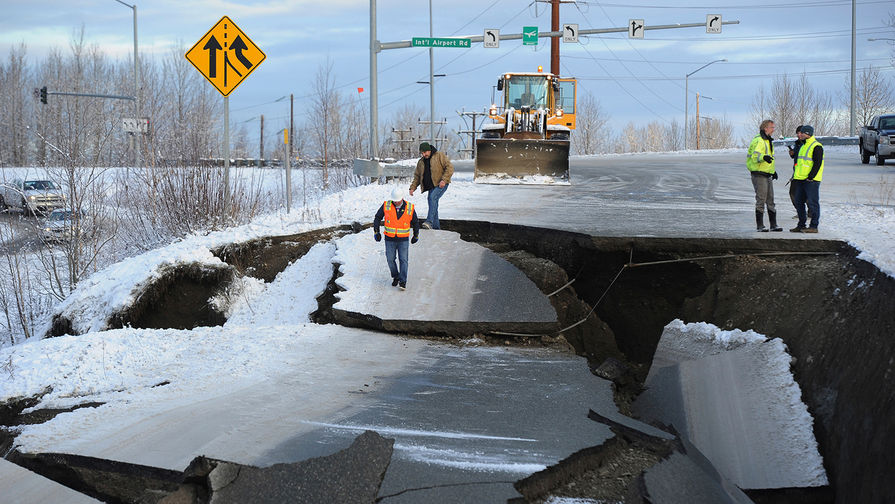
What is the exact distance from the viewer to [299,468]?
5.54m

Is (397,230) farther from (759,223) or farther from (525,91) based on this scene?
(525,91)

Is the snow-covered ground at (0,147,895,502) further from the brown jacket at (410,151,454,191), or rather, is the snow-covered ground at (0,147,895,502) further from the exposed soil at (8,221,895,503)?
the brown jacket at (410,151,454,191)

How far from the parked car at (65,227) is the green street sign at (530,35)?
1559 cm

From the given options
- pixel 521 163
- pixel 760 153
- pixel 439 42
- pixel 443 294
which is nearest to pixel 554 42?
pixel 439 42

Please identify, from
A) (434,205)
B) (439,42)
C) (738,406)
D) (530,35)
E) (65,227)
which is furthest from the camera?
(530,35)

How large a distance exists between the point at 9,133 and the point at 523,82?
49.8 m

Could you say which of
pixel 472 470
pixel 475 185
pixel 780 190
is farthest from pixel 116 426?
pixel 780 190

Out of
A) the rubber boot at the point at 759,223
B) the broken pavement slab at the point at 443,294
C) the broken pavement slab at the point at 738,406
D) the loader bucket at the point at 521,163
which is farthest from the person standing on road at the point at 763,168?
the loader bucket at the point at 521,163

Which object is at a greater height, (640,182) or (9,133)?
(9,133)

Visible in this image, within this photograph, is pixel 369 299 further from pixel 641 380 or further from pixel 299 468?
pixel 299 468

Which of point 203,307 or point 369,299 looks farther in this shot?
point 203,307

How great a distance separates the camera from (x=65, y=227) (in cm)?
1789

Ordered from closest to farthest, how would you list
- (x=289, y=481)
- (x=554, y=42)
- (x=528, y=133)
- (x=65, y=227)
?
1. (x=289, y=481)
2. (x=65, y=227)
3. (x=528, y=133)
4. (x=554, y=42)

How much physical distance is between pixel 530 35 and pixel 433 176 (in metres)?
14.7
